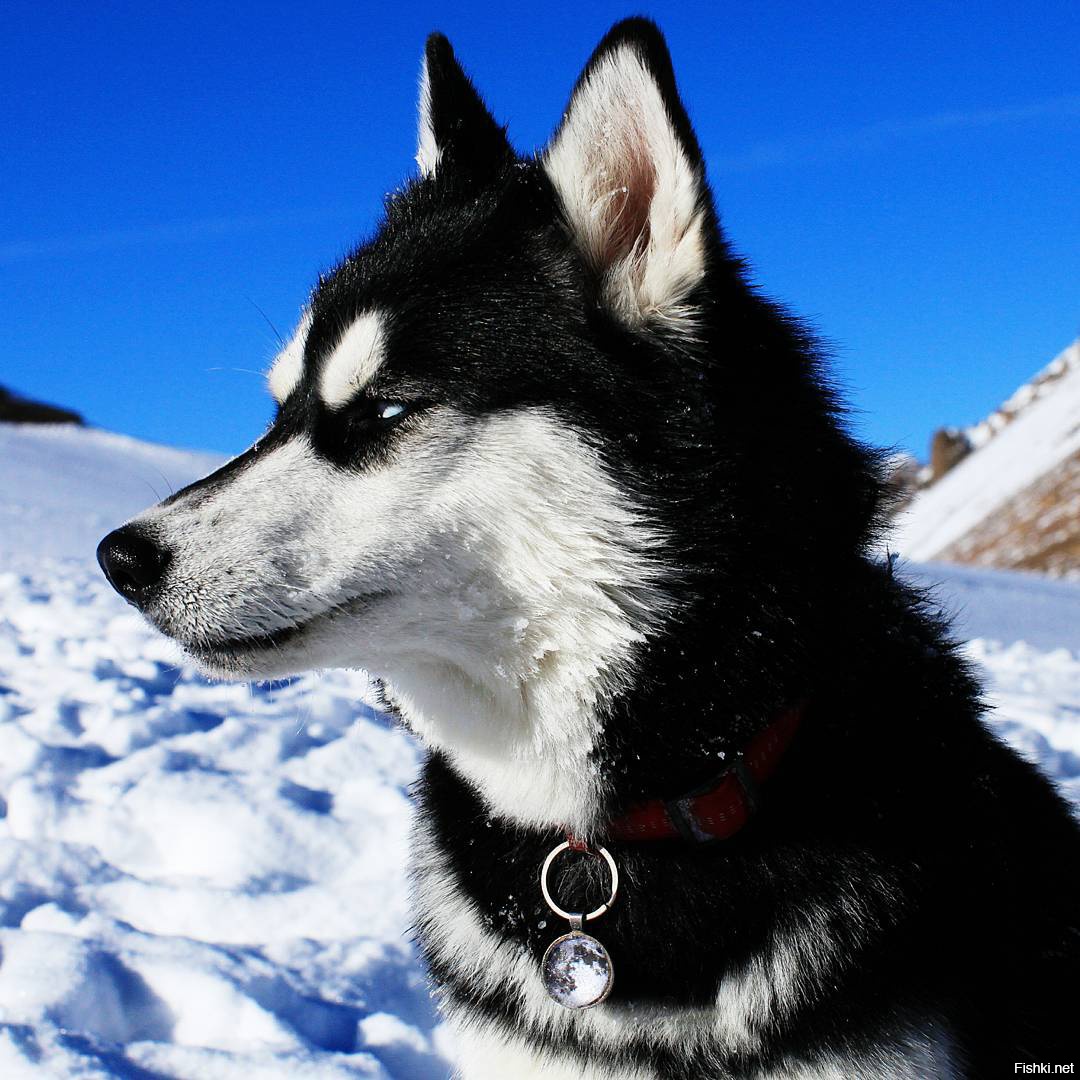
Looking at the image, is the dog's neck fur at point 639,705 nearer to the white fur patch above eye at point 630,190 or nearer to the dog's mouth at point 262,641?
the dog's mouth at point 262,641

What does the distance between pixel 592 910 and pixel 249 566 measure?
0.89 metres

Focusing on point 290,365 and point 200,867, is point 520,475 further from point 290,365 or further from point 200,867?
point 200,867

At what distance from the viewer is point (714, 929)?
1.69 m

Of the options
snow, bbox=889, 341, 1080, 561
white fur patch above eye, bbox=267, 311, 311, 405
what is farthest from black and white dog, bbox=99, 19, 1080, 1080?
snow, bbox=889, 341, 1080, 561

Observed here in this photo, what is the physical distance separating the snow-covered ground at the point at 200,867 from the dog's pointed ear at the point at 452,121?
109cm

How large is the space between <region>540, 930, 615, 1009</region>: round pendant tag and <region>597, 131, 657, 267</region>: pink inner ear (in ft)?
4.32

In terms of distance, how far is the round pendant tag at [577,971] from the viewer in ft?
5.54

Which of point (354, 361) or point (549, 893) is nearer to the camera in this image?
point (549, 893)

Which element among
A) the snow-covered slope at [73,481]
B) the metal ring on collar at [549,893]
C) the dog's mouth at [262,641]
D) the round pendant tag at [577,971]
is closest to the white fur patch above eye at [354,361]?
the dog's mouth at [262,641]

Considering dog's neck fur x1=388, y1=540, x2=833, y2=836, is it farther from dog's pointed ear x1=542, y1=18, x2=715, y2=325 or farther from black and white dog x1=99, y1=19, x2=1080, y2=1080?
dog's pointed ear x1=542, y1=18, x2=715, y2=325

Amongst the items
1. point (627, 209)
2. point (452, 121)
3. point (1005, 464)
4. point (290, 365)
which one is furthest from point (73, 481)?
point (1005, 464)

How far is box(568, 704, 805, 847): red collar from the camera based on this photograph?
1.71 meters

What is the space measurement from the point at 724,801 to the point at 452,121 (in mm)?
1809

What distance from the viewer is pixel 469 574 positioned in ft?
5.82
